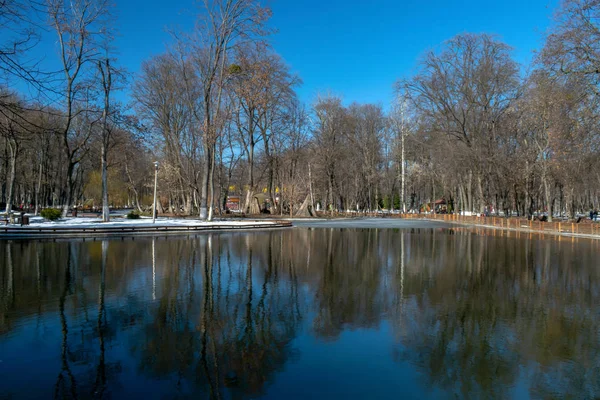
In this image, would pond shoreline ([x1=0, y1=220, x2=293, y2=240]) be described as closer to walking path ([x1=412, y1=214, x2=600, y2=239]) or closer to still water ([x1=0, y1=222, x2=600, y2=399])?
still water ([x1=0, y1=222, x2=600, y2=399])

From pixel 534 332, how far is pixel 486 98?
43.4 m

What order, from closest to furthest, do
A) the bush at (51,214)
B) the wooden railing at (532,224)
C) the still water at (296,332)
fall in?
the still water at (296,332) → the wooden railing at (532,224) → the bush at (51,214)

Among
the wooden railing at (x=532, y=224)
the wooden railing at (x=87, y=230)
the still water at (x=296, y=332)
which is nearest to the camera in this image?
the still water at (x=296, y=332)

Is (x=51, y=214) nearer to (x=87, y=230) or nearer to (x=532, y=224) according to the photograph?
(x=87, y=230)

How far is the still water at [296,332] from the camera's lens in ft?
16.9

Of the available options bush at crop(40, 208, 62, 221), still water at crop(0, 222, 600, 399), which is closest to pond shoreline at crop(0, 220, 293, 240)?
bush at crop(40, 208, 62, 221)

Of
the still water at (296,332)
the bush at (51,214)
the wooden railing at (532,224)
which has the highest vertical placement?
the bush at (51,214)

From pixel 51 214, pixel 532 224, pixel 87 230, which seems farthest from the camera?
pixel 532 224

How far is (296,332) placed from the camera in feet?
23.5

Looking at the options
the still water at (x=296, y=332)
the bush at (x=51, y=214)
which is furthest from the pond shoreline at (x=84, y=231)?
the still water at (x=296, y=332)

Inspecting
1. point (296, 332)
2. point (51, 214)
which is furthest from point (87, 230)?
point (296, 332)

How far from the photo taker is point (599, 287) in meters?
11.2

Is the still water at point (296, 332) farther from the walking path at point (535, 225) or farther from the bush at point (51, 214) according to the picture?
the bush at point (51, 214)

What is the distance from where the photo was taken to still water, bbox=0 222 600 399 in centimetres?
514
